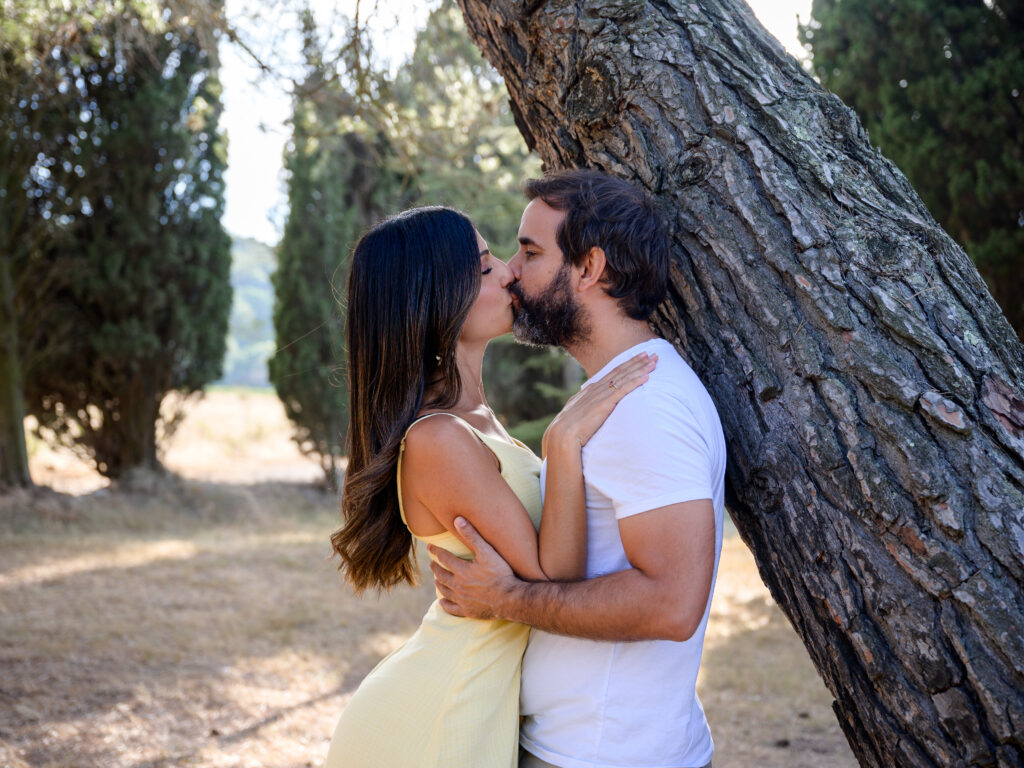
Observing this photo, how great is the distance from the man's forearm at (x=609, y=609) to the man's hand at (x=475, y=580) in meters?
0.08

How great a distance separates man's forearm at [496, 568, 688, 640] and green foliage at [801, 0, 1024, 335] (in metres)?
5.48

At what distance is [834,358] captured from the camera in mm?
1858

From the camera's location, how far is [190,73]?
12.1 metres

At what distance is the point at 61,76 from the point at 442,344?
1046 centimetres

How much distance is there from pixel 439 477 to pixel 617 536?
44 cm

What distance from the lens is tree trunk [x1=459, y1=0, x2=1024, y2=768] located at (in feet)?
5.48

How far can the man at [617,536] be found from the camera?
5.81 ft

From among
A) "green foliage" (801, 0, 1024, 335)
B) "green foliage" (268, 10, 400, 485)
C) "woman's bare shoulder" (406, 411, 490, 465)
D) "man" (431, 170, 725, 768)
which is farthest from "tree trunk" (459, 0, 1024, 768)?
"green foliage" (268, 10, 400, 485)

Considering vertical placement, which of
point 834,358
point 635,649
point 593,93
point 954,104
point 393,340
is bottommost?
point 635,649

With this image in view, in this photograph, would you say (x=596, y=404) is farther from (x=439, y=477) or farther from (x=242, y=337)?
(x=242, y=337)

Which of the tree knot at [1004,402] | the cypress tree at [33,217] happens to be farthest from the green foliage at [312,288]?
the tree knot at [1004,402]

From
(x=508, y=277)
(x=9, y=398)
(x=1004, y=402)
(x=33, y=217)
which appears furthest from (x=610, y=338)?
(x=33, y=217)

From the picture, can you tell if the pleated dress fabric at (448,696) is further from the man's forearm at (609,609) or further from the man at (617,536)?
the man's forearm at (609,609)

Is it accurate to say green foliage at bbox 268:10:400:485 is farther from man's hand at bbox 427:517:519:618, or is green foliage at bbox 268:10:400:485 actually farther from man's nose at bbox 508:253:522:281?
man's hand at bbox 427:517:519:618
